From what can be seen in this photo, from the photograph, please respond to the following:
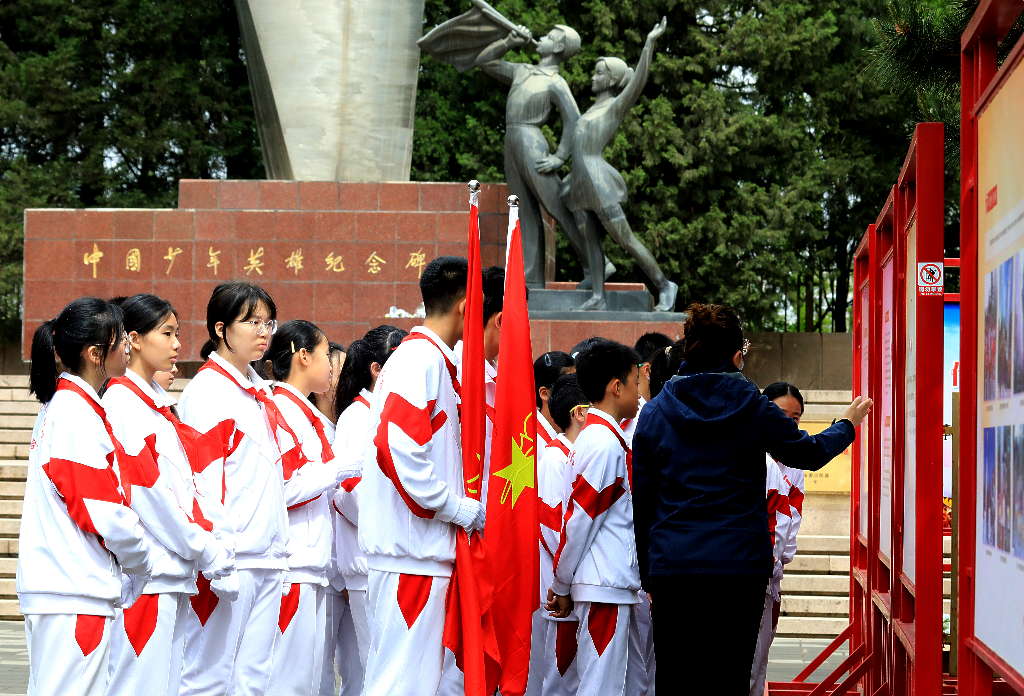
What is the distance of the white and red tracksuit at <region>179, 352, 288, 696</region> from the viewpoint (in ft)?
16.0

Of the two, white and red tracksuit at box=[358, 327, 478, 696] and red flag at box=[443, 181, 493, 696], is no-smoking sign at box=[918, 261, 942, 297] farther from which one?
white and red tracksuit at box=[358, 327, 478, 696]

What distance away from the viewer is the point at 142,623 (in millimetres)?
4250

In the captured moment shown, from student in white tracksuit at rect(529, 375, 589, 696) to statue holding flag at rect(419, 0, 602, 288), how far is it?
907 cm

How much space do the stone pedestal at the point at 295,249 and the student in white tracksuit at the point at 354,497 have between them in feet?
27.4

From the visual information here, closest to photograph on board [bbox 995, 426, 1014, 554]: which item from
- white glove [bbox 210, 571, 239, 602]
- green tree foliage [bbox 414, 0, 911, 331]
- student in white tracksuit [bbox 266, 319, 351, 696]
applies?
white glove [bbox 210, 571, 239, 602]

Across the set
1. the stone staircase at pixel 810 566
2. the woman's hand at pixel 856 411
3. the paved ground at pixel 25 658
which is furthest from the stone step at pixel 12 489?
the woman's hand at pixel 856 411

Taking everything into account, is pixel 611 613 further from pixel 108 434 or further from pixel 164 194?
pixel 164 194

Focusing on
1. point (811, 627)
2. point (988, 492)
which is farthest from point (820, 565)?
point (988, 492)

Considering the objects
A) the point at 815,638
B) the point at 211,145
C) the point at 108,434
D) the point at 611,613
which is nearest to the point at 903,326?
the point at 611,613

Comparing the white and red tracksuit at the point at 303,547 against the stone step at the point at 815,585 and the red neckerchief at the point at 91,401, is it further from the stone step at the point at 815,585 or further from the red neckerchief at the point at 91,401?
the stone step at the point at 815,585

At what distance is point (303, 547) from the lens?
5406 mm

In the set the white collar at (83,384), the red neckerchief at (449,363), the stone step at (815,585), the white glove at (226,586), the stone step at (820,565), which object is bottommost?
the stone step at (815,585)

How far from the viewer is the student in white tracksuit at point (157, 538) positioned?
4203 millimetres

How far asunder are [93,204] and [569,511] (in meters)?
20.4
